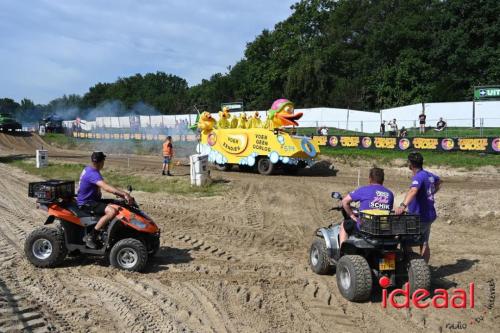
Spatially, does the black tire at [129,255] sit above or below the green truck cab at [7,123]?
below

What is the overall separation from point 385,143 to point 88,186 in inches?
744

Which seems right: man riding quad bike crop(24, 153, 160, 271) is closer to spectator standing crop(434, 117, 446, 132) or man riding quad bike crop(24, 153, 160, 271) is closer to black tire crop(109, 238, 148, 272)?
black tire crop(109, 238, 148, 272)

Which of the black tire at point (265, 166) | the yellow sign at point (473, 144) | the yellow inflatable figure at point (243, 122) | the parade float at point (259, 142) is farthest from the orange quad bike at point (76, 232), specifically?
the yellow sign at point (473, 144)

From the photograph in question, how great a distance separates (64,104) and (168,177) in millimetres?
80032

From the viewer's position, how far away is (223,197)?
1390 cm

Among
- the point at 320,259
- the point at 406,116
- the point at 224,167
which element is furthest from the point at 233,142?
the point at 406,116

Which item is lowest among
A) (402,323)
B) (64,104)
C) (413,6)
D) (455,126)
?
(402,323)

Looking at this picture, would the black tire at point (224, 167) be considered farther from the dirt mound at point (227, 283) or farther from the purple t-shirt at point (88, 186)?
the purple t-shirt at point (88, 186)

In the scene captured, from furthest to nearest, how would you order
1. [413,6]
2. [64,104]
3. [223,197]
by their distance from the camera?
[64,104], [413,6], [223,197]

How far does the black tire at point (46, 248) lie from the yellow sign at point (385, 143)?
1903cm

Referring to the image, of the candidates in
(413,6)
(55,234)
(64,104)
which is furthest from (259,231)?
(64,104)

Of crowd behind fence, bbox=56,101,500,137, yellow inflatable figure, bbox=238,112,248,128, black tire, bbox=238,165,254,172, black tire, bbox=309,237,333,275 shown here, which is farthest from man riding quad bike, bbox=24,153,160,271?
crowd behind fence, bbox=56,101,500,137

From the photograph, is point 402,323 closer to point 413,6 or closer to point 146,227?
point 146,227

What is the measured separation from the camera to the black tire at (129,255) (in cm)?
659
